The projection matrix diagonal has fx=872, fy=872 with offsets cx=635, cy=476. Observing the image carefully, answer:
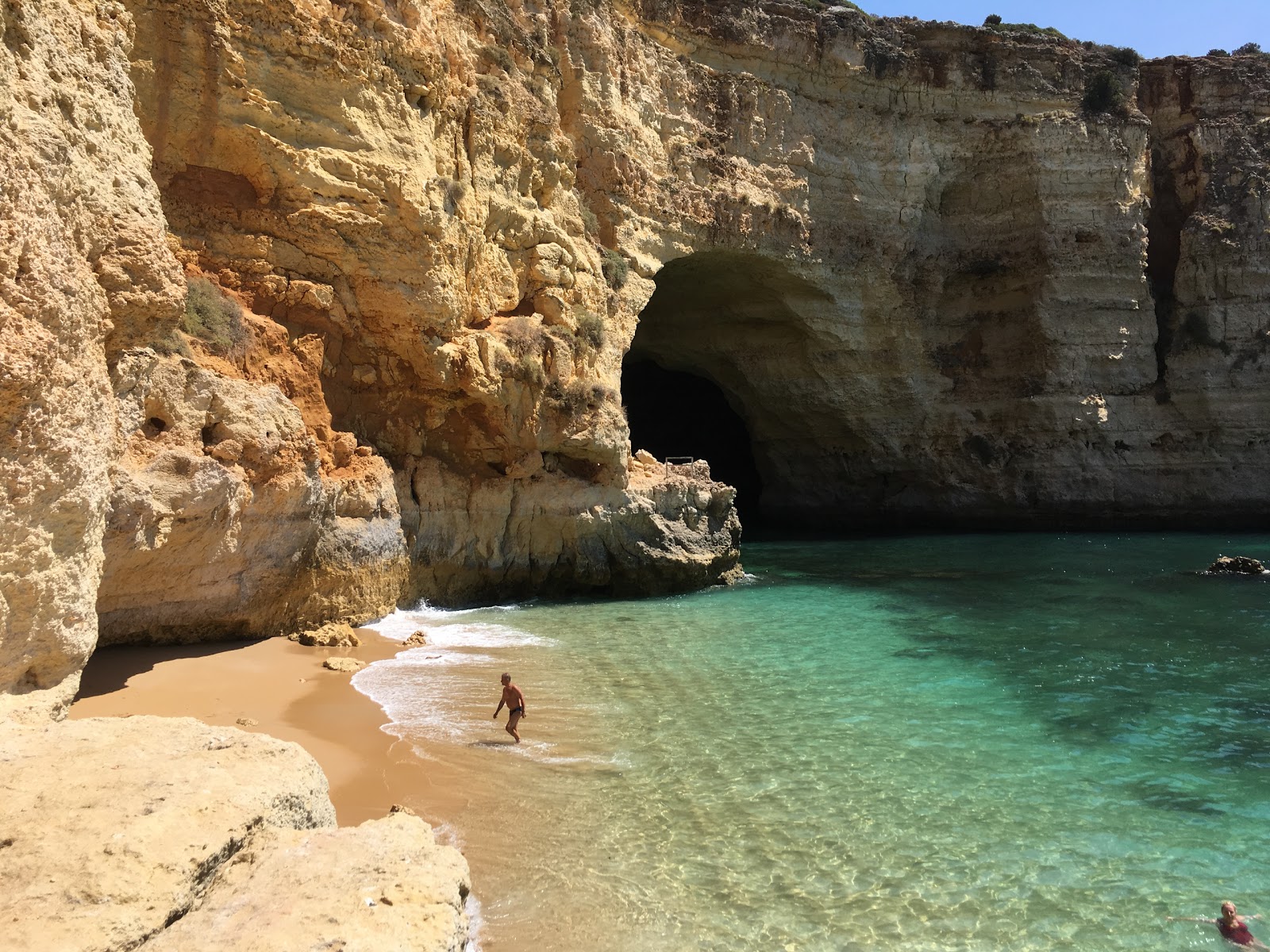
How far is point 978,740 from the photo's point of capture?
712 cm

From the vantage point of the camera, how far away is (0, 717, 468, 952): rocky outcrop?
8.86 ft

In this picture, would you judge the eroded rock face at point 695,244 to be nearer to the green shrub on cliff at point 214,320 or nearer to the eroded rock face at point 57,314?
the green shrub on cliff at point 214,320

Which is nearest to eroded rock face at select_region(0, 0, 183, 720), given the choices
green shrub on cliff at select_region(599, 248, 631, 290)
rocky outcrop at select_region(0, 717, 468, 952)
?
rocky outcrop at select_region(0, 717, 468, 952)

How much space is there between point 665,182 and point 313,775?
17278 millimetres

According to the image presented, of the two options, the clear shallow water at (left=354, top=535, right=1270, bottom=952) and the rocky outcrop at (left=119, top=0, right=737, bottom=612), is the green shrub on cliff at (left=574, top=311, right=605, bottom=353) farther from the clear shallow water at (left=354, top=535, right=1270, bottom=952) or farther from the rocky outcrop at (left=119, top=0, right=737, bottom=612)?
the clear shallow water at (left=354, top=535, right=1270, bottom=952)

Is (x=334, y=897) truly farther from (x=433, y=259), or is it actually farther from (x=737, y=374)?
(x=737, y=374)

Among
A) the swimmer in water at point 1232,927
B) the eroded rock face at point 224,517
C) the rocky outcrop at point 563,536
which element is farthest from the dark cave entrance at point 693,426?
the swimmer in water at point 1232,927

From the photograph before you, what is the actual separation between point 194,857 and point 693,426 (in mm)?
29578

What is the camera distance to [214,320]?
30.8ft

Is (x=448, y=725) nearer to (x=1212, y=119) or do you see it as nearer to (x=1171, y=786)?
(x=1171, y=786)

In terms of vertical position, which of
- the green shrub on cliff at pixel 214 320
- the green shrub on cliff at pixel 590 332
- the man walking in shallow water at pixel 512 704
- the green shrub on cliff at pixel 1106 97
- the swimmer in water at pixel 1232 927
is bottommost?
the swimmer in water at pixel 1232 927

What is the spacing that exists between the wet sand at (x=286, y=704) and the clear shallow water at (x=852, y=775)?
0.32 m

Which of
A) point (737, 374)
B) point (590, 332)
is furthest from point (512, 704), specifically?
point (737, 374)

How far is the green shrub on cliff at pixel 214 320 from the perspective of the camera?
30.1 ft
